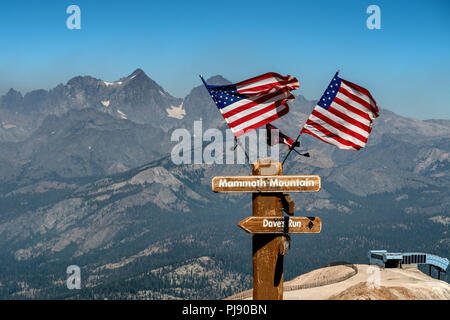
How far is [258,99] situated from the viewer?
79.0 ft

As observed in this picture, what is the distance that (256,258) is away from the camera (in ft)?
70.3

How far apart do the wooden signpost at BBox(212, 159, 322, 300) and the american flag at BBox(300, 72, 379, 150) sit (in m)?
4.03

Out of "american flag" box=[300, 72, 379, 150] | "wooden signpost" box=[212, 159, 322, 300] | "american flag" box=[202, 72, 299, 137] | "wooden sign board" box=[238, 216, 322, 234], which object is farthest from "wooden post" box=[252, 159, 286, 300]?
"american flag" box=[300, 72, 379, 150]

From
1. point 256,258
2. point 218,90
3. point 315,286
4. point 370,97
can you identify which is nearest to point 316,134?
point 370,97

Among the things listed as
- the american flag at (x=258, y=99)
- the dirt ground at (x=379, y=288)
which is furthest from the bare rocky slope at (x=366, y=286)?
the american flag at (x=258, y=99)

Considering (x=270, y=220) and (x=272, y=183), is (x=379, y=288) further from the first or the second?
(x=272, y=183)

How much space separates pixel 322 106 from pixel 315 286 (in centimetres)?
6591

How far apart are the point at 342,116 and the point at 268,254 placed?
24.5ft

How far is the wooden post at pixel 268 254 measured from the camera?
2128 cm

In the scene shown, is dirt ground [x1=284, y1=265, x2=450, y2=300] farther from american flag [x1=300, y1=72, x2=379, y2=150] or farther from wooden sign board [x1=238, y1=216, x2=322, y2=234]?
wooden sign board [x1=238, y1=216, x2=322, y2=234]

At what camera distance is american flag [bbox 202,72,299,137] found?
78.7ft

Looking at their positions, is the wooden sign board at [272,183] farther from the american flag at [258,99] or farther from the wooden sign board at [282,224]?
the american flag at [258,99]
